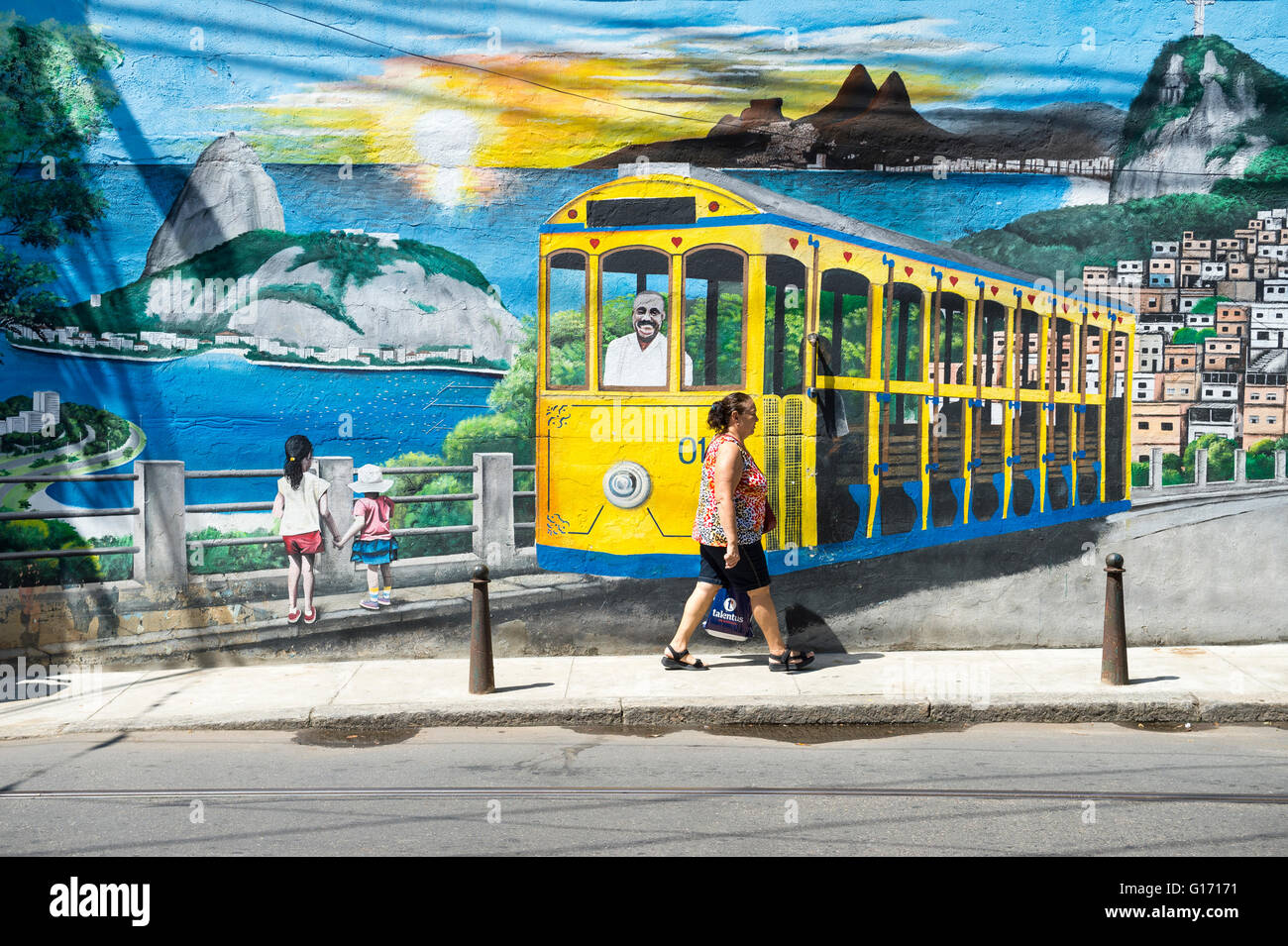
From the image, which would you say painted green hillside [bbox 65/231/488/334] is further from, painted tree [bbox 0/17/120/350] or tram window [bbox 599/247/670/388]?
tram window [bbox 599/247/670/388]

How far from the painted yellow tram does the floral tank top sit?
59cm

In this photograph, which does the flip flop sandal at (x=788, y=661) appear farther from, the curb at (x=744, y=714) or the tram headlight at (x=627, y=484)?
the tram headlight at (x=627, y=484)

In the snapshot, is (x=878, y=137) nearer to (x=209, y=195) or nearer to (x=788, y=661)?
(x=788, y=661)

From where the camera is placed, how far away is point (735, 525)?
26.2 feet

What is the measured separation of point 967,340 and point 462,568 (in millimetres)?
4385

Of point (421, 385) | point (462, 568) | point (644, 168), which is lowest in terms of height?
point (462, 568)

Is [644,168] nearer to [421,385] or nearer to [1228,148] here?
[421,385]

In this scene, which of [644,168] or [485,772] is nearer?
[485,772]

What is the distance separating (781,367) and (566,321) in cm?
165

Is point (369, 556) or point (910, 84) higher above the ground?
point (910, 84)

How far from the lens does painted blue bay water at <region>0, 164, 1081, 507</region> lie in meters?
8.91

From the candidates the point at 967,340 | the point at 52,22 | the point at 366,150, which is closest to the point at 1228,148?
the point at 967,340

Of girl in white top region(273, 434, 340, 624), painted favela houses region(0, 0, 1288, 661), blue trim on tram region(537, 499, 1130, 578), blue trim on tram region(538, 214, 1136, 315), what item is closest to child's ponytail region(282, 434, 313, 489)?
girl in white top region(273, 434, 340, 624)

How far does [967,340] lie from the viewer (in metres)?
9.44
